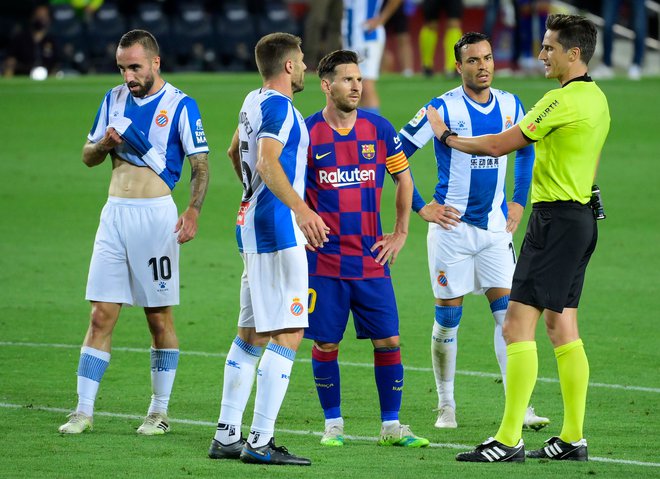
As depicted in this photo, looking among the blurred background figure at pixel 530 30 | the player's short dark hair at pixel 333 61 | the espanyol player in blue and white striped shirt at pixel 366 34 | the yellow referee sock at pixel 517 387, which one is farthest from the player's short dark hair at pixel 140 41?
the blurred background figure at pixel 530 30

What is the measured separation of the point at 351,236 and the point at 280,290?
0.72m

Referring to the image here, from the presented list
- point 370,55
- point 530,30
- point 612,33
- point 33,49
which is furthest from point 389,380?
point 33,49

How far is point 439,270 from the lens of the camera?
8.34 metres

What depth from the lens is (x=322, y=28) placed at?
1121 inches

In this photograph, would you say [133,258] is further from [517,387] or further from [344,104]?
[517,387]

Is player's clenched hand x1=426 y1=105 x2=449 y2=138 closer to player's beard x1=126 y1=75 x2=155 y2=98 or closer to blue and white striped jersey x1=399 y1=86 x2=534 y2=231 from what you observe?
blue and white striped jersey x1=399 y1=86 x2=534 y2=231

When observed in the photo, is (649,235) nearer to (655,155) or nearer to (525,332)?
(655,155)

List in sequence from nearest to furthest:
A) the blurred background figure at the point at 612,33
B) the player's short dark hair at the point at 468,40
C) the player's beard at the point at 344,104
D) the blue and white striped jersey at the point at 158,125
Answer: the player's beard at the point at 344,104, the blue and white striped jersey at the point at 158,125, the player's short dark hair at the point at 468,40, the blurred background figure at the point at 612,33

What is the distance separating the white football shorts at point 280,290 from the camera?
681 cm

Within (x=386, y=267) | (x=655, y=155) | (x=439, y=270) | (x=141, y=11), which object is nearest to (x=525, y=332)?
(x=386, y=267)

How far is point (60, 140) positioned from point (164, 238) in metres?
13.3

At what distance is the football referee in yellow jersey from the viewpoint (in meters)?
6.86

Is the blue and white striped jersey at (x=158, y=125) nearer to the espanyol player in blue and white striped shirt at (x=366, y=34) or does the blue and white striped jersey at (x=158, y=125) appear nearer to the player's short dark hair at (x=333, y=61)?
the player's short dark hair at (x=333, y=61)

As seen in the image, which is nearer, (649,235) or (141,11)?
(649,235)
